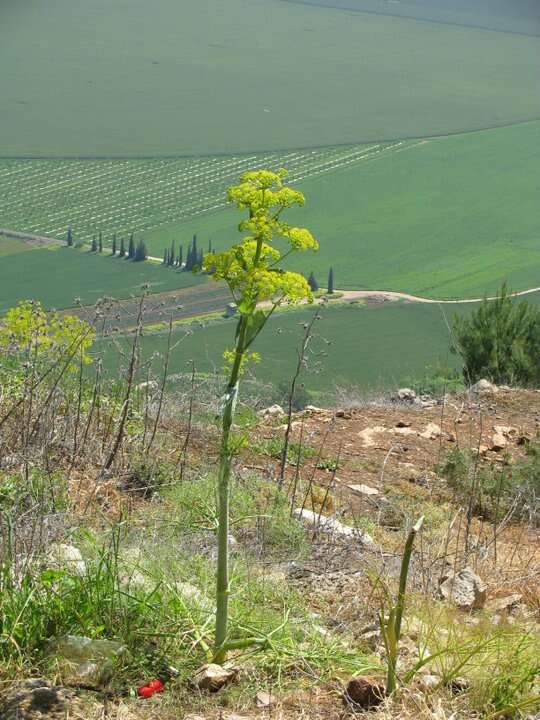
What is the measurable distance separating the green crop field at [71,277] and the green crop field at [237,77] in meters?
22.2

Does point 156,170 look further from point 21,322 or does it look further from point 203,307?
point 21,322

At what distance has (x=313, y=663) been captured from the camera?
12.6 ft

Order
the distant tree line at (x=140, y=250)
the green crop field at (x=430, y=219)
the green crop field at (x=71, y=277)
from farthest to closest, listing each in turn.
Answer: the green crop field at (x=430, y=219) < the distant tree line at (x=140, y=250) < the green crop field at (x=71, y=277)

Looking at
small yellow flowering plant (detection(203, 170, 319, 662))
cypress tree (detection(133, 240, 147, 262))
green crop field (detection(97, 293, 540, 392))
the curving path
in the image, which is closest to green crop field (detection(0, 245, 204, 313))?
cypress tree (detection(133, 240, 147, 262))

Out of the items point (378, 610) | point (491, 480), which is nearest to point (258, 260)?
point (378, 610)

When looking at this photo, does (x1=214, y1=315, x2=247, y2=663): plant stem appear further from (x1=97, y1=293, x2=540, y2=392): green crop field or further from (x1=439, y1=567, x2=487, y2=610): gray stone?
(x1=97, y1=293, x2=540, y2=392): green crop field

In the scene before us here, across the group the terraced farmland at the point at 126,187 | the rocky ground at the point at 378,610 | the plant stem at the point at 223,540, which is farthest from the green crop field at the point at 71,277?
the plant stem at the point at 223,540

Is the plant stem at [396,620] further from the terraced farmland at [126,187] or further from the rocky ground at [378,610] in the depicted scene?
the terraced farmland at [126,187]

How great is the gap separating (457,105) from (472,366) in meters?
87.7

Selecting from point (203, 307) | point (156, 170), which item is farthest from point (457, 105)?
point (203, 307)

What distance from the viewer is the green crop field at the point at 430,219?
200ft

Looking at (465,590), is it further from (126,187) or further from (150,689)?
(126,187)

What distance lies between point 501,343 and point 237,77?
96.5 meters

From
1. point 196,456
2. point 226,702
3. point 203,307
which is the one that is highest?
point 226,702
